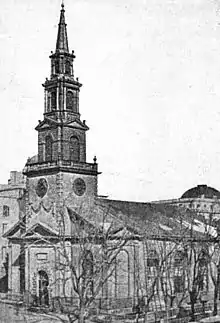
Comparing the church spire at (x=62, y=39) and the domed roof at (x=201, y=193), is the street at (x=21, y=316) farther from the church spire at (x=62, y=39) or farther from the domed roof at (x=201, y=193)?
the domed roof at (x=201, y=193)

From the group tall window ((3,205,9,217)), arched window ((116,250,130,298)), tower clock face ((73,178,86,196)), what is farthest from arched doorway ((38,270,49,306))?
tall window ((3,205,9,217))

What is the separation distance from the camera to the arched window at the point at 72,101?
46875mm

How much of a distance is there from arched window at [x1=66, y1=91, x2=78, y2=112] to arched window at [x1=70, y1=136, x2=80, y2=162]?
2544 millimetres

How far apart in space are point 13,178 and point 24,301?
2734cm

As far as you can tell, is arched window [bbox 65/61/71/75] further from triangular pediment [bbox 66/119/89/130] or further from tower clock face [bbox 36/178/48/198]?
tower clock face [bbox 36/178/48/198]

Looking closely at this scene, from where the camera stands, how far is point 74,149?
47156 mm

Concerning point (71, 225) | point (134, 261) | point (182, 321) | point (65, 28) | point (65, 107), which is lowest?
point (182, 321)

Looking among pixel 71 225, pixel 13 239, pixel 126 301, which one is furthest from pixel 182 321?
pixel 13 239

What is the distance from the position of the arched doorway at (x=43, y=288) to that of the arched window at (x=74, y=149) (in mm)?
10016

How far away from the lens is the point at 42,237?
45.0 m

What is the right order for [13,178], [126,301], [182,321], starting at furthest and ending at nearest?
1. [13,178]
2. [126,301]
3. [182,321]

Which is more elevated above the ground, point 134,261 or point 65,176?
point 65,176

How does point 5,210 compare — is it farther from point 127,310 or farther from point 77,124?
point 127,310

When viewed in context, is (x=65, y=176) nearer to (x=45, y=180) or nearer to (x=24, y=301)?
(x=45, y=180)
